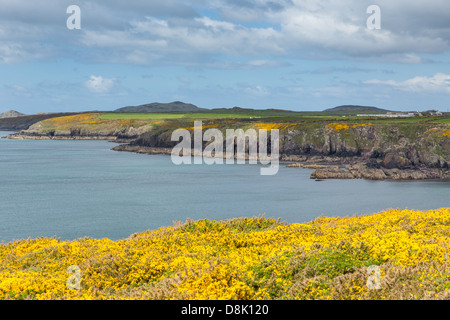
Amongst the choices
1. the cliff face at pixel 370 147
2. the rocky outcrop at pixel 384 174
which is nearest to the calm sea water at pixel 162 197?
the rocky outcrop at pixel 384 174

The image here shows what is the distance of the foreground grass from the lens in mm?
11305

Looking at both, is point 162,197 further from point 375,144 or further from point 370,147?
point 375,144

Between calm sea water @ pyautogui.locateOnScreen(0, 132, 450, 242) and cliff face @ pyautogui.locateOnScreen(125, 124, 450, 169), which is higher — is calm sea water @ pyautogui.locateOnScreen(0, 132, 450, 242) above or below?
below

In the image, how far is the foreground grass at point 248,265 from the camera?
11.3 metres

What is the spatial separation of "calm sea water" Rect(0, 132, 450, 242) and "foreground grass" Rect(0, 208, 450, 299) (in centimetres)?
2631

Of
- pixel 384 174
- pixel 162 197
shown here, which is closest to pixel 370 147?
pixel 384 174

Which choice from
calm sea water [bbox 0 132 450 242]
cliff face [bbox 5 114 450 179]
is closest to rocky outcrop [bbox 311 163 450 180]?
cliff face [bbox 5 114 450 179]

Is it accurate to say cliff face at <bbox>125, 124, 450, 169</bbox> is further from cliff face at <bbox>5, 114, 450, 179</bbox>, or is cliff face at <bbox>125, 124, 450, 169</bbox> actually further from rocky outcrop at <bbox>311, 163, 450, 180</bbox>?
rocky outcrop at <bbox>311, 163, 450, 180</bbox>

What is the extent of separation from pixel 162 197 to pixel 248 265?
188ft

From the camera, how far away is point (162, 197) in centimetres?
7012

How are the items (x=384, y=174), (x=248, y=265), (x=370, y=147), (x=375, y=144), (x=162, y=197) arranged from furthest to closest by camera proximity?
(x=370, y=147)
(x=375, y=144)
(x=384, y=174)
(x=162, y=197)
(x=248, y=265)

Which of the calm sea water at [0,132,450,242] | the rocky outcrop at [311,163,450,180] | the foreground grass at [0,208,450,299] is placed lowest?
the calm sea water at [0,132,450,242]

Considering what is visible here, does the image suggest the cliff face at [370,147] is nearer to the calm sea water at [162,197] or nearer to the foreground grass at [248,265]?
the calm sea water at [162,197]
